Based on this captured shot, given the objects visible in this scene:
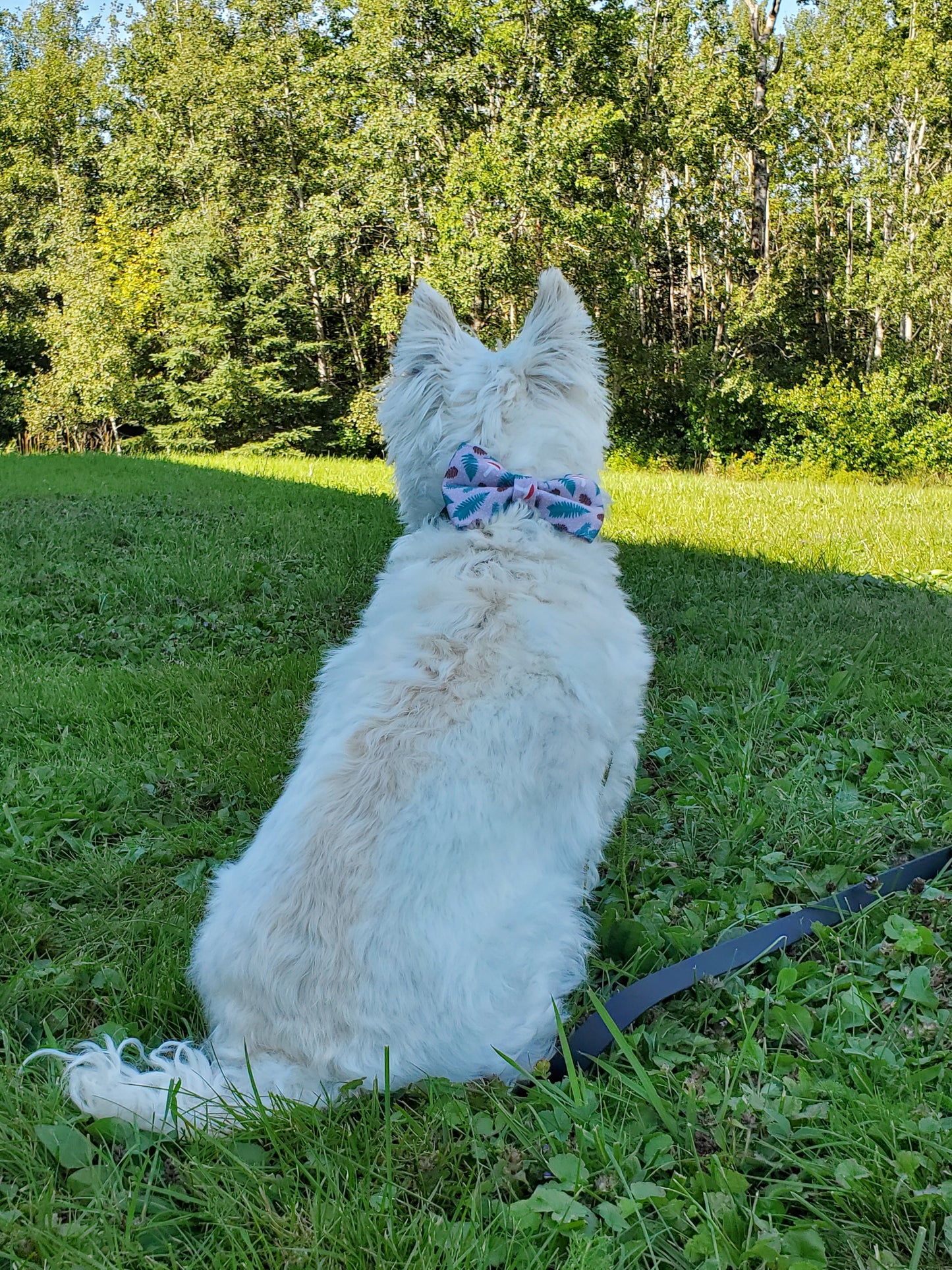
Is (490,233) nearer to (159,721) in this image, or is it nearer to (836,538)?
(836,538)

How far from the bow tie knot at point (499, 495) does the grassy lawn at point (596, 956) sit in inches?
44.3

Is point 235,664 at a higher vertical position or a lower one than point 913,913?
higher

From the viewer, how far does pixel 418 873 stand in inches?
70.9

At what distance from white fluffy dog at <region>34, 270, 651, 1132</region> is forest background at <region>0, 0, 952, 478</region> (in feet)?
64.0

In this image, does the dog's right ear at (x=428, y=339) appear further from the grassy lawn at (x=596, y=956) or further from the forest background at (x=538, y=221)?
the forest background at (x=538, y=221)

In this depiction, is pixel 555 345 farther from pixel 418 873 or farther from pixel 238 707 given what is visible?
pixel 238 707

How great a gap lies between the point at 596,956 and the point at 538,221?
21.8 meters

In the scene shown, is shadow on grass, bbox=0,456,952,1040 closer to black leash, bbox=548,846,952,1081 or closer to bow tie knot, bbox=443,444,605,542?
black leash, bbox=548,846,952,1081

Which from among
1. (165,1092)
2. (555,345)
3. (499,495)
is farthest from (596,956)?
(555,345)

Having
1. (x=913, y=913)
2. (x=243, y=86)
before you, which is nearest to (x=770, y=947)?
(x=913, y=913)

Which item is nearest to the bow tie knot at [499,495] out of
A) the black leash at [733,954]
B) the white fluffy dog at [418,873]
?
the white fluffy dog at [418,873]

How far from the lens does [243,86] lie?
25344 millimetres

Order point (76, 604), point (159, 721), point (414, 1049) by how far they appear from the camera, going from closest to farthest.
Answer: point (414, 1049)
point (159, 721)
point (76, 604)

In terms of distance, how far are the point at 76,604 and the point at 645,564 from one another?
159 inches
